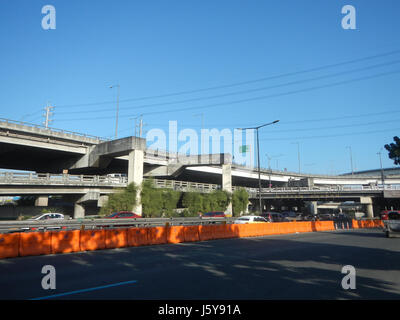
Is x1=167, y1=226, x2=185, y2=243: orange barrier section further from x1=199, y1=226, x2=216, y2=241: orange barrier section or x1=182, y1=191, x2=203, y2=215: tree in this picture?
x1=182, y1=191, x2=203, y2=215: tree

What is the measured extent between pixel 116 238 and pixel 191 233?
16.7 feet

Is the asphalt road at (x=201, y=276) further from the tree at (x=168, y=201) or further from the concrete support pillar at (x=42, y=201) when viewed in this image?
the concrete support pillar at (x=42, y=201)

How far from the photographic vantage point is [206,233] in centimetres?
1912

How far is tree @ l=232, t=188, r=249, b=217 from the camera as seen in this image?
52000mm

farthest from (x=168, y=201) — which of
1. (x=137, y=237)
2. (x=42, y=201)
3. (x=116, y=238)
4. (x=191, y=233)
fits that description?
(x=116, y=238)

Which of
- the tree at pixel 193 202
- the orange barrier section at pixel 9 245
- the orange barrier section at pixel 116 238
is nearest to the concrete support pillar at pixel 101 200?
the tree at pixel 193 202

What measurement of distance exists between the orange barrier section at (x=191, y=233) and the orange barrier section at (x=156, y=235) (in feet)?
5.39

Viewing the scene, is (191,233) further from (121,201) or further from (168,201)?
(168,201)

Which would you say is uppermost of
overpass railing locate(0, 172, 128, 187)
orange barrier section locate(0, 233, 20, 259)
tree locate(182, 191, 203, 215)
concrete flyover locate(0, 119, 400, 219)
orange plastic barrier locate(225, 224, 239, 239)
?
concrete flyover locate(0, 119, 400, 219)

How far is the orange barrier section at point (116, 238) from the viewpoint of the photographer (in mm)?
14301

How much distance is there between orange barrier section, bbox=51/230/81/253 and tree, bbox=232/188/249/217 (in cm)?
4056

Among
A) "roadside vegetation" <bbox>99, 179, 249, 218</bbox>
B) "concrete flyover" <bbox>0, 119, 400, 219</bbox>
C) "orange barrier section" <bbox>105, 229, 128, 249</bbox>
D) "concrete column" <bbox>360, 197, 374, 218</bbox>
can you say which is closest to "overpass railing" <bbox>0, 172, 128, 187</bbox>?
"concrete flyover" <bbox>0, 119, 400, 219</bbox>

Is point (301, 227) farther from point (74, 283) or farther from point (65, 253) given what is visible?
point (74, 283)

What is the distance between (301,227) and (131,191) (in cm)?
2067
